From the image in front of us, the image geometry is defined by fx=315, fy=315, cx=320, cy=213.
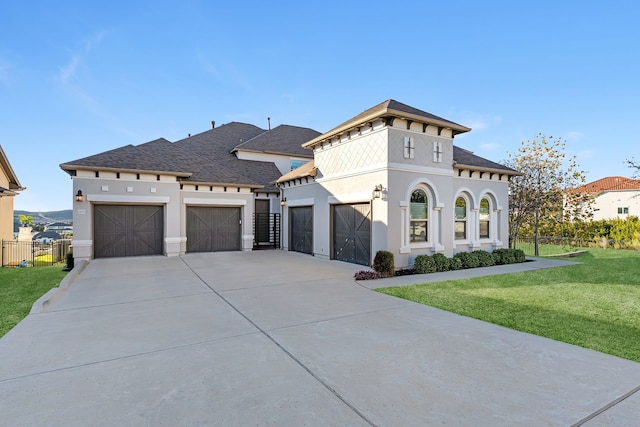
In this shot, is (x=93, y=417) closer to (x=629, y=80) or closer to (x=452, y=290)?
(x=452, y=290)

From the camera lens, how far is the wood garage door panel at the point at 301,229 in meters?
14.9

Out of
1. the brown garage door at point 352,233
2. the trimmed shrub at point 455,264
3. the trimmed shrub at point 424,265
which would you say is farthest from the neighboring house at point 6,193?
the trimmed shrub at point 455,264

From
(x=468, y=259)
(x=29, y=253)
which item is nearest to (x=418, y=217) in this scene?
(x=468, y=259)

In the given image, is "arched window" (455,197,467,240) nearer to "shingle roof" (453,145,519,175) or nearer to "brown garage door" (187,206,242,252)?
"shingle roof" (453,145,519,175)

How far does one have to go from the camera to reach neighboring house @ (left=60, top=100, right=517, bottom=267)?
1079 centimetres

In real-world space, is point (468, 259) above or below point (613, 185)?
below

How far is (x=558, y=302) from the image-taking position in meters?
6.77

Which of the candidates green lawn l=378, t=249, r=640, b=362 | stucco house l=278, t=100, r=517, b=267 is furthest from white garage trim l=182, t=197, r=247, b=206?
green lawn l=378, t=249, r=640, b=362

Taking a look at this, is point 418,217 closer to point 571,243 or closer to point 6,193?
point 571,243

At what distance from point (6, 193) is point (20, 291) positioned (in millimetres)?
11969

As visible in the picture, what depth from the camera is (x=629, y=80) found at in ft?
44.5

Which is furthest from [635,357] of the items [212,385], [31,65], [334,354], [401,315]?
[31,65]

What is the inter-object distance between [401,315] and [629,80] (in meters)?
16.1

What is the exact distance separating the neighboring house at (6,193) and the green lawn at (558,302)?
20.4m
